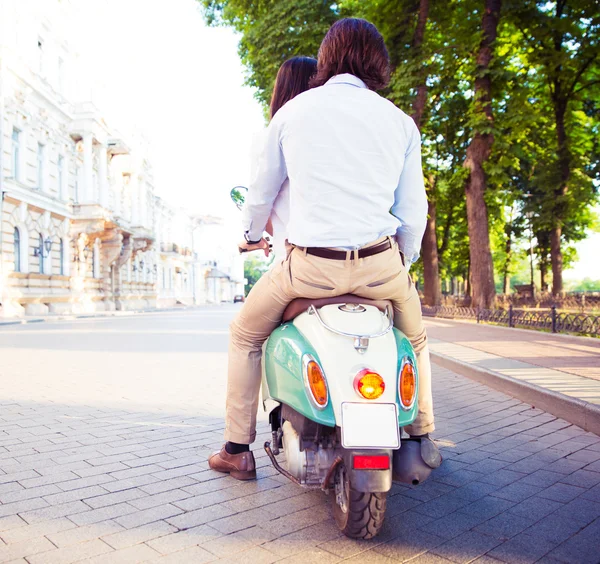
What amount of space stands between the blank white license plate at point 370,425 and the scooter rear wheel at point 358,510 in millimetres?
203

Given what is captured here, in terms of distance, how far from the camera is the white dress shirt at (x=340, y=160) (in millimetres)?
2510

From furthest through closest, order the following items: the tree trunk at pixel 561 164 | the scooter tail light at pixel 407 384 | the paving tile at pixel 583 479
A: the tree trunk at pixel 561 164 → the paving tile at pixel 583 479 → the scooter tail light at pixel 407 384

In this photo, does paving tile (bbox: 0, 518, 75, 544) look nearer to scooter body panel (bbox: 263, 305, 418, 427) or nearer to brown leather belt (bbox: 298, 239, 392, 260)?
scooter body panel (bbox: 263, 305, 418, 427)

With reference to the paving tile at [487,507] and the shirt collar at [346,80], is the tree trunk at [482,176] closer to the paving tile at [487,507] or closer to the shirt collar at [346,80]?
the shirt collar at [346,80]

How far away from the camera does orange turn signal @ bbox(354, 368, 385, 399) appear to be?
2.30m

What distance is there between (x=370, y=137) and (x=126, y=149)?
125 feet

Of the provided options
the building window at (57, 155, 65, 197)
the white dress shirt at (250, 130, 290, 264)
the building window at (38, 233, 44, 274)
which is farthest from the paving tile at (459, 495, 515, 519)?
the building window at (57, 155, 65, 197)

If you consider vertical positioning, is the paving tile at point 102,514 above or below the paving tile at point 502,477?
above

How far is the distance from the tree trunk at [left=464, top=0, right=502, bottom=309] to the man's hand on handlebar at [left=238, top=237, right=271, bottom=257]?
13.4 metres

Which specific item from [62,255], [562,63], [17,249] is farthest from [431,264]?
[62,255]

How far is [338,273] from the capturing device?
2.48 metres

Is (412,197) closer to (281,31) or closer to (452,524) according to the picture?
(452,524)

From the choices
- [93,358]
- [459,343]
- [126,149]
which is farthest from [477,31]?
[126,149]

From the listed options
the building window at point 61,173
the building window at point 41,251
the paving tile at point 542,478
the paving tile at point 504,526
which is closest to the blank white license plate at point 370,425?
the paving tile at point 504,526
